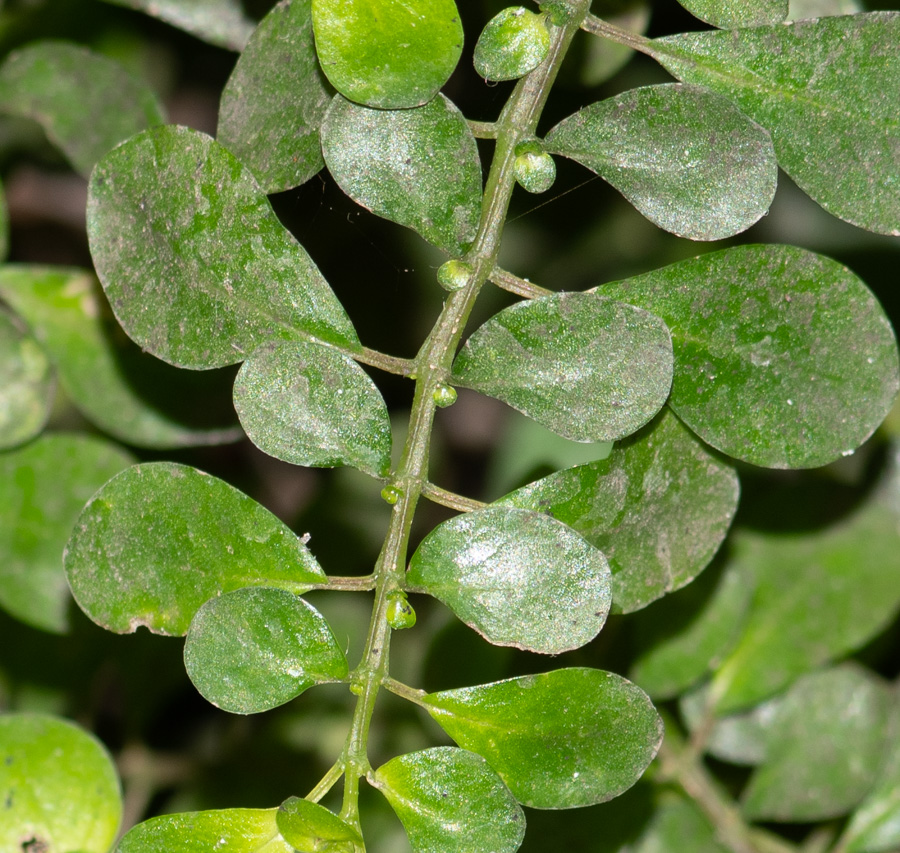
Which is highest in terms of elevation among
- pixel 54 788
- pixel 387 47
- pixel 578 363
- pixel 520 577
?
pixel 387 47

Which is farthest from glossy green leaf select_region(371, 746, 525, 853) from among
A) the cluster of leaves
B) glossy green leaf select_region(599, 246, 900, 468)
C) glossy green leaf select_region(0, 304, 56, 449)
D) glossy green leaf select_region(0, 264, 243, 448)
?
glossy green leaf select_region(0, 304, 56, 449)

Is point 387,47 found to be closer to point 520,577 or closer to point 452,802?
point 520,577

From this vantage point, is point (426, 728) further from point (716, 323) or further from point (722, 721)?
point (716, 323)

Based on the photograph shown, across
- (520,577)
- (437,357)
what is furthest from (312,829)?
(437,357)

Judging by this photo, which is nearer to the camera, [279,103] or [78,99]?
[279,103]

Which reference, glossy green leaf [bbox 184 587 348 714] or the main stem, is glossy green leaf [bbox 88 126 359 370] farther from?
glossy green leaf [bbox 184 587 348 714]

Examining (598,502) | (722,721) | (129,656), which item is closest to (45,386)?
(129,656)
